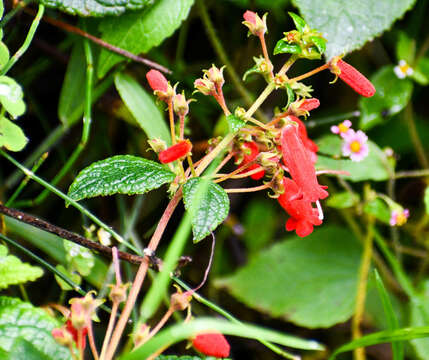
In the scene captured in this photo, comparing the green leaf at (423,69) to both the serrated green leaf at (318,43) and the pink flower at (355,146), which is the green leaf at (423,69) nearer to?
the pink flower at (355,146)

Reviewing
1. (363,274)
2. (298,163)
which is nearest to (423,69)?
(363,274)

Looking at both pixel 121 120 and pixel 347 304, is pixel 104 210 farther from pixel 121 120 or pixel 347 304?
pixel 347 304

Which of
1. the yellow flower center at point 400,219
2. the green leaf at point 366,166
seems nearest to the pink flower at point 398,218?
the yellow flower center at point 400,219

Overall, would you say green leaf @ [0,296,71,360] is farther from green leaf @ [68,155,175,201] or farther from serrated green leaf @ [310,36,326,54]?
serrated green leaf @ [310,36,326,54]

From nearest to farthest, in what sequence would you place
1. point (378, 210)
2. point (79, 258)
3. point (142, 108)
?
point (79, 258) < point (142, 108) < point (378, 210)

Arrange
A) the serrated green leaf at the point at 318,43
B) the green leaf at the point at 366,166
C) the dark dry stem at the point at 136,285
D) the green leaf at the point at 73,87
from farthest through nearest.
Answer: the green leaf at the point at 366,166
the green leaf at the point at 73,87
the serrated green leaf at the point at 318,43
the dark dry stem at the point at 136,285

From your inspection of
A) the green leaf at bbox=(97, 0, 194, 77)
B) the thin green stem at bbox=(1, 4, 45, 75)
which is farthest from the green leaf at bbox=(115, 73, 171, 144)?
the thin green stem at bbox=(1, 4, 45, 75)

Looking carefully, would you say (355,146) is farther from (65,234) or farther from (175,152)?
(65,234)
